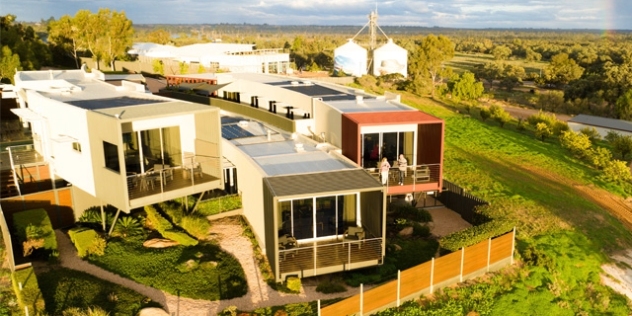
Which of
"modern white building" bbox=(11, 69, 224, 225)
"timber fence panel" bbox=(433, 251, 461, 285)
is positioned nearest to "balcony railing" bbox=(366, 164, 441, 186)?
"timber fence panel" bbox=(433, 251, 461, 285)

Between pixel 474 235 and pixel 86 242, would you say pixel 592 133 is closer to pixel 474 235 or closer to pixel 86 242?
pixel 474 235

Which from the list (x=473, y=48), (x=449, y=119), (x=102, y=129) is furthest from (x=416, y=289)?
(x=473, y=48)

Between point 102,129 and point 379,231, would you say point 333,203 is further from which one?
point 102,129

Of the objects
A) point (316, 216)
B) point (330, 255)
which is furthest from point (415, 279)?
point (316, 216)

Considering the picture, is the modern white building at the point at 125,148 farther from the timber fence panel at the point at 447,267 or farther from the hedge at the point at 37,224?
the timber fence panel at the point at 447,267

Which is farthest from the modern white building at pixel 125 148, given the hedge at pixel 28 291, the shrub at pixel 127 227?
the hedge at pixel 28 291

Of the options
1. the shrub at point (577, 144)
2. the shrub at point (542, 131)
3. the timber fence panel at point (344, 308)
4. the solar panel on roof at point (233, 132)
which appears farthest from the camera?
the shrub at point (542, 131)
